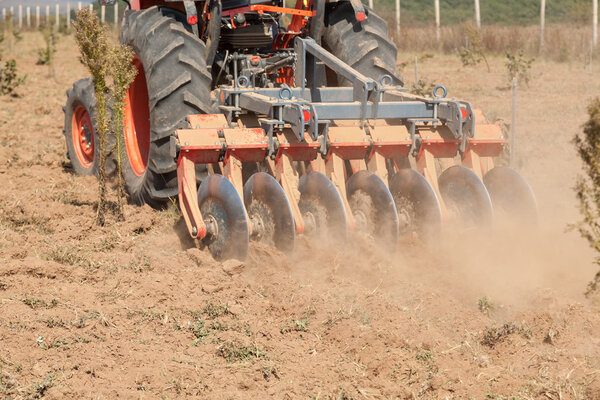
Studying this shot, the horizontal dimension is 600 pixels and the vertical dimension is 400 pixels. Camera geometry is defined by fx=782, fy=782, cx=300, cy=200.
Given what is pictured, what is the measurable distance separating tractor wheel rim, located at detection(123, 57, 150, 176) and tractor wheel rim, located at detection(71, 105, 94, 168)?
852mm

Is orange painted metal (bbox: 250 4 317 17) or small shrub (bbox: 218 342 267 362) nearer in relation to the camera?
small shrub (bbox: 218 342 267 362)

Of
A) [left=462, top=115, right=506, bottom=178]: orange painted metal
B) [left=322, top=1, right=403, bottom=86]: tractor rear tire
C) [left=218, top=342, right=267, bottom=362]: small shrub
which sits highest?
[left=322, top=1, right=403, bottom=86]: tractor rear tire

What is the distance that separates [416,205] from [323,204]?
2.27ft

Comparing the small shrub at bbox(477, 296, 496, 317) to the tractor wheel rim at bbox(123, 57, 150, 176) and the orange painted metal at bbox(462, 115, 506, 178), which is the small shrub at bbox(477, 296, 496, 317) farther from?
the tractor wheel rim at bbox(123, 57, 150, 176)

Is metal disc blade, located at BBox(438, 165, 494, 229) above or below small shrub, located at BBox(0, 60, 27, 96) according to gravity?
below

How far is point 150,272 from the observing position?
16.2ft

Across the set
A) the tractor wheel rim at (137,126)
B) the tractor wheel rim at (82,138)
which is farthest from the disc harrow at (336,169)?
the tractor wheel rim at (82,138)

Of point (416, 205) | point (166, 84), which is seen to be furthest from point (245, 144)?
point (416, 205)

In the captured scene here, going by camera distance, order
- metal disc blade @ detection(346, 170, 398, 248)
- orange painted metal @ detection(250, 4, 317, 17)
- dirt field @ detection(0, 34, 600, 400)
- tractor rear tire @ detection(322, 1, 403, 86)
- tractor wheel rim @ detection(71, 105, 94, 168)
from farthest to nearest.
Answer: tractor wheel rim @ detection(71, 105, 94, 168) < tractor rear tire @ detection(322, 1, 403, 86) < orange painted metal @ detection(250, 4, 317, 17) < metal disc blade @ detection(346, 170, 398, 248) < dirt field @ detection(0, 34, 600, 400)

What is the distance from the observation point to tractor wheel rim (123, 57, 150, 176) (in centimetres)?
688

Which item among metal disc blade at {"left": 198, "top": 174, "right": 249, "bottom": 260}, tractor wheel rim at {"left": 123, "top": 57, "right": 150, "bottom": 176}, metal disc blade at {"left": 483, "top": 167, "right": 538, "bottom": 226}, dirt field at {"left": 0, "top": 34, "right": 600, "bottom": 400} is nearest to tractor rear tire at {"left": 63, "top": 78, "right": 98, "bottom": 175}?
tractor wheel rim at {"left": 123, "top": 57, "right": 150, "bottom": 176}

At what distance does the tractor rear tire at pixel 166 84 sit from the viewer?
580 centimetres

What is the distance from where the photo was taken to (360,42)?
6.68 metres

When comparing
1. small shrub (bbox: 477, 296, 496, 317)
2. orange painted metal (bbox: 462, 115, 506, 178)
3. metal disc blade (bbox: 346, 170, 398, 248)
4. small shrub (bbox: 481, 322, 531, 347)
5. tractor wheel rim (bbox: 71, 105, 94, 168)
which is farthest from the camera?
tractor wheel rim (bbox: 71, 105, 94, 168)
